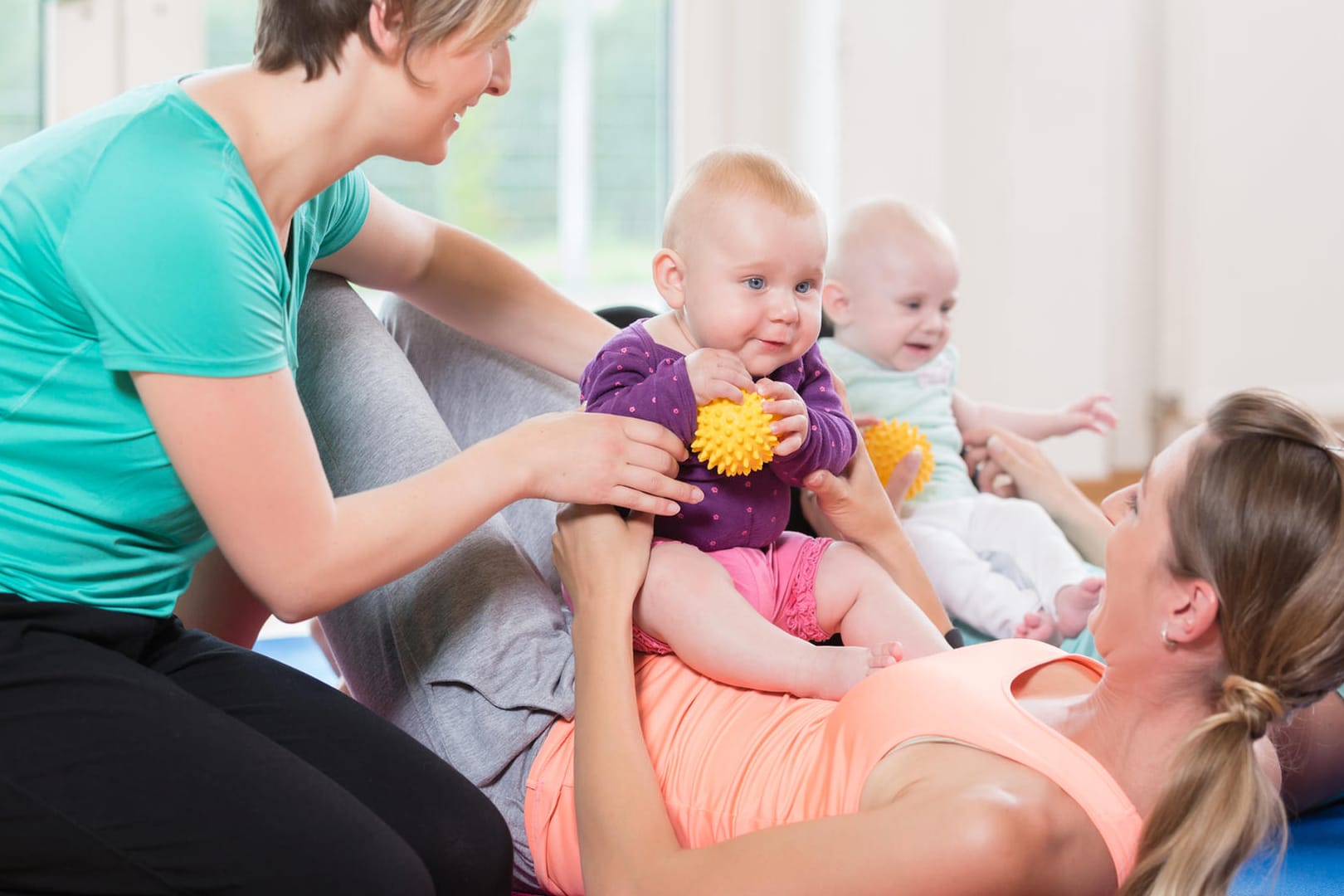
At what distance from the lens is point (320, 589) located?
1.25m

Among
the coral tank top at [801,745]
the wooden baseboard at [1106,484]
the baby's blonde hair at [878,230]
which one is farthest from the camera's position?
the wooden baseboard at [1106,484]

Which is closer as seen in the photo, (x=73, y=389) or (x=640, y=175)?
(x=73, y=389)

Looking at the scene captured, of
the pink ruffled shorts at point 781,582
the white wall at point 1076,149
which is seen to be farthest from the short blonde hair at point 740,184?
the white wall at point 1076,149

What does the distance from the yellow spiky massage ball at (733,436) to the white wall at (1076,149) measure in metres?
2.11

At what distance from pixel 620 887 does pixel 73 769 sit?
0.50 metres

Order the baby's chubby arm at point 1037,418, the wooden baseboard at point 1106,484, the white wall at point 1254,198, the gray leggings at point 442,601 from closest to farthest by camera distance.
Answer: the gray leggings at point 442,601, the baby's chubby arm at point 1037,418, the white wall at point 1254,198, the wooden baseboard at point 1106,484

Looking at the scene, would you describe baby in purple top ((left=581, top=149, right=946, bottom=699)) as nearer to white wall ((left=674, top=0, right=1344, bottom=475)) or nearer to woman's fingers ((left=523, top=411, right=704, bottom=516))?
woman's fingers ((left=523, top=411, right=704, bottom=516))

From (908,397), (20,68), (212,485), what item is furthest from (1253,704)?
(20,68)

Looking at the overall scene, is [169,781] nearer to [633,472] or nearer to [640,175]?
[633,472]

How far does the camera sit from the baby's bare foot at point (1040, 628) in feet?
6.45

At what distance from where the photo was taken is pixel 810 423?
4.99 ft

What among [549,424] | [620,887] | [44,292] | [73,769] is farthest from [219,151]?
[620,887]

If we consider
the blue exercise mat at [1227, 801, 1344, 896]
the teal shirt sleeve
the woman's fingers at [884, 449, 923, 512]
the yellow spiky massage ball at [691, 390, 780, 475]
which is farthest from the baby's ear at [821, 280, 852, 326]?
the teal shirt sleeve

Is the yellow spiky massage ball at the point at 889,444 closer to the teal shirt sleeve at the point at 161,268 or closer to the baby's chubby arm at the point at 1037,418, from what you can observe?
the baby's chubby arm at the point at 1037,418
